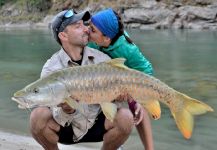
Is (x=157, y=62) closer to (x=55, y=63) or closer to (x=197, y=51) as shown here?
(x=197, y=51)

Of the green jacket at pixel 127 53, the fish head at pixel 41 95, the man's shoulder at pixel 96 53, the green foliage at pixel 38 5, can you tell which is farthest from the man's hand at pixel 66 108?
the green foliage at pixel 38 5

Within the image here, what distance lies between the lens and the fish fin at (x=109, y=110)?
3863mm

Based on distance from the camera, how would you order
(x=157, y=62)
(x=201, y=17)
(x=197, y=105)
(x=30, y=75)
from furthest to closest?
(x=201, y=17), (x=157, y=62), (x=30, y=75), (x=197, y=105)

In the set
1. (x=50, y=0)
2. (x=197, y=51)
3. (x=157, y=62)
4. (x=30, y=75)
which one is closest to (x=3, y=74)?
(x=30, y=75)

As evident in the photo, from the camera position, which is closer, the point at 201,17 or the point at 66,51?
the point at 66,51

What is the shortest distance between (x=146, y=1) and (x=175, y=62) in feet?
100

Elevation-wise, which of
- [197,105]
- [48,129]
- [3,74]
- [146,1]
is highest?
[197,105]

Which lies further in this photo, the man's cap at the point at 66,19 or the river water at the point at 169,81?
the river water at the point at 169,81

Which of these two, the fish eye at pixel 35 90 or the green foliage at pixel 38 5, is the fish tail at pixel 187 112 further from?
the green foliage at pixel 38 5

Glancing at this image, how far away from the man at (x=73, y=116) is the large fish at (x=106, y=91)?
266 millimetres

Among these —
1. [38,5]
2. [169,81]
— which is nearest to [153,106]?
[169,81]

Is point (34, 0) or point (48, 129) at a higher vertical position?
point (48, 129)

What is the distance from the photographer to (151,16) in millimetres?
43500

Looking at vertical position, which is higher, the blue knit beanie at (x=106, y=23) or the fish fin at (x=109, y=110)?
the blue knit beanie at (x=106, y=23)
